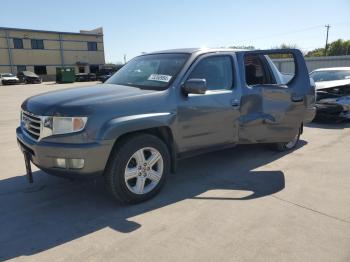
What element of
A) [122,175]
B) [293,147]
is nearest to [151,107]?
[122,175]

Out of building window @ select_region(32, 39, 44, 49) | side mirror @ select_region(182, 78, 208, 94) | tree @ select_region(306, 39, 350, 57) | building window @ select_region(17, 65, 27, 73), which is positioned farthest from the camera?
tree @ select_region(306, 39, 350, 57)

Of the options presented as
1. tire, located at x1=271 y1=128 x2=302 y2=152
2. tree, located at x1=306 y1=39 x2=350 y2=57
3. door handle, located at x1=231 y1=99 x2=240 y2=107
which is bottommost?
tire, located at x1=271 y1=128 x2=302 y2=152

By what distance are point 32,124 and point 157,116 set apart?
4.68ft

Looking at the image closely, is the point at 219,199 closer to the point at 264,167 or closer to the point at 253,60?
the point at 264,167

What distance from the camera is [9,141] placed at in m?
7.25

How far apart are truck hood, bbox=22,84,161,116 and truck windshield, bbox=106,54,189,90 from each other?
10.0 inches

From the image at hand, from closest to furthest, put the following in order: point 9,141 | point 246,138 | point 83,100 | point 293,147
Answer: point 83,100 < point 246,138 < point 293,147 < point 9,141

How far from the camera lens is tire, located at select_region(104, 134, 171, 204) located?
12.1ft

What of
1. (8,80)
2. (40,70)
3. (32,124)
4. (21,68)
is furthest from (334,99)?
(40,70)

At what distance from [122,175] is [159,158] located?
0.56 meters

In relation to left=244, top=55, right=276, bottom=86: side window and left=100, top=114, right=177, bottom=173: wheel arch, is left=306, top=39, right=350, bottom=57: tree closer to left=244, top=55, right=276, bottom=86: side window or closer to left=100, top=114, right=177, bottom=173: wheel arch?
left=244, top=55, right=276, bottom=86: side window

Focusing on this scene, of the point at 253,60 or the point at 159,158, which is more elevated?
the point at 253,60

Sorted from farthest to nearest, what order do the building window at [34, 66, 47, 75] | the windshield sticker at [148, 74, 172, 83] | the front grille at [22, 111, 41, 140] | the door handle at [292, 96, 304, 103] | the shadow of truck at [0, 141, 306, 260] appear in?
the building window at [34, 66, 47, 75] → the door handle at [292, 96, 304, 103] → the windshield sticker at [148, 74, 172, 83] → the front grille at [22, 111, 41, 140] → the shadow of truck at [0, 141, 306, 260]

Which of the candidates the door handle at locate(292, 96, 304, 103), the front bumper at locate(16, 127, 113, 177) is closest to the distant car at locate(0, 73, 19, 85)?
the door handle at locate(292, 96, 304, 103)
